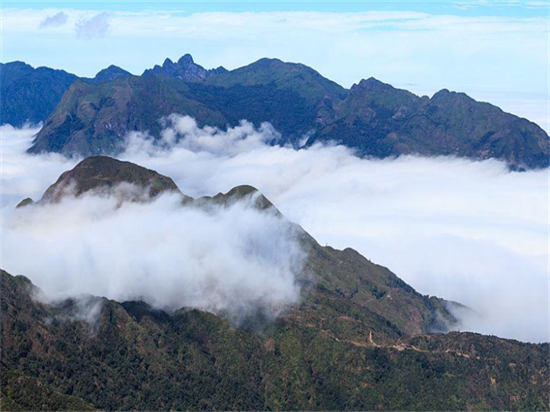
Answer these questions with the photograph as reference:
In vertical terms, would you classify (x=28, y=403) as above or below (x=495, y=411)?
above

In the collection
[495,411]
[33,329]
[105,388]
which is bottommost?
[495,411]

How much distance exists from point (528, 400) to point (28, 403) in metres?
113

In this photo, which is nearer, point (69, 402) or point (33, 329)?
point (69, 402)

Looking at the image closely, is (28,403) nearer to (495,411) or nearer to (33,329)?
(33,329)

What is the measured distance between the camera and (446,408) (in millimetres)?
199000

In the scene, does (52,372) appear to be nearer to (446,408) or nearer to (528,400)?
(446,408)

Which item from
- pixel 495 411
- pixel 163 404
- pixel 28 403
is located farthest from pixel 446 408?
pixel 28 403

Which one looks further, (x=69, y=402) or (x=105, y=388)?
(x=105, y=388)

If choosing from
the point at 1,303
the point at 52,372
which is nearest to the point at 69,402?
the point at 52,372

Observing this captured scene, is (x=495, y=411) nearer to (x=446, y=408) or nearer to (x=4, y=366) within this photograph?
(x=446, y=408)

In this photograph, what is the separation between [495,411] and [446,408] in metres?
11.2

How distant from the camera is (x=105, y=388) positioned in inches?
7638

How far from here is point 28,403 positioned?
6029 inches

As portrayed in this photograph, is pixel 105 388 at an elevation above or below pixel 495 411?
above
